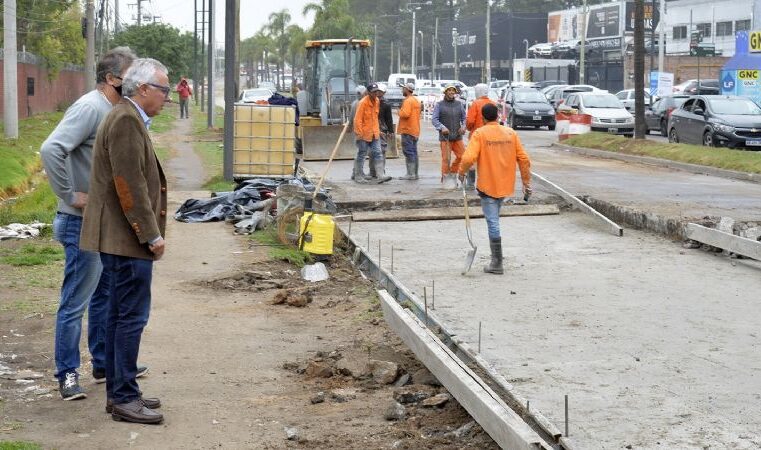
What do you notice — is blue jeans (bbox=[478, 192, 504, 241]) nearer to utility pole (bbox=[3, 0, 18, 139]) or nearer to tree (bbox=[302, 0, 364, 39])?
utility pole (bbox=[3, 0, 18, 139])

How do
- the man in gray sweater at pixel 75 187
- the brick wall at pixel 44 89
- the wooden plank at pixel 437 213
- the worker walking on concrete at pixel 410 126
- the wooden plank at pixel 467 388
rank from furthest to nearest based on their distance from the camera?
1. the brick wall at pixel 44 89
2. the worker walking on concrete at pixel 410 126
3. the wooden plank at pixel 437 213
4. the man in gray sweater at pixel 75 187
5. the wooden plank at pixel 467 388

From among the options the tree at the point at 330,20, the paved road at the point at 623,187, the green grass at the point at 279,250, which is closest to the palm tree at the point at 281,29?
the tree at the point at 330,20

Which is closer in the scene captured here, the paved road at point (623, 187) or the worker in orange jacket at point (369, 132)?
the paved road at point (623, 187)

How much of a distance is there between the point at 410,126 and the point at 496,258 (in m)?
9.23

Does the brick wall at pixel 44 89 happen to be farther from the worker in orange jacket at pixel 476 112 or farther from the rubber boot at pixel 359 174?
the worker in orange jacket at pixel 476 112

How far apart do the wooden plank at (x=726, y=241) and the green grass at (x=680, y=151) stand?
996cm

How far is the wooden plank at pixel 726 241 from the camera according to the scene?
12.7 m

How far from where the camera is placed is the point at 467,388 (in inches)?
258

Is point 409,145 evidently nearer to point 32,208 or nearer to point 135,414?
point 32,208

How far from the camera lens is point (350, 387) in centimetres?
770

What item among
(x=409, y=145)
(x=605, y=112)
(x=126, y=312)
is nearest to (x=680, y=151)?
(x=409, y=145)

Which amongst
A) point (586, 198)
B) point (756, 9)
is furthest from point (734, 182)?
point (756, 9)

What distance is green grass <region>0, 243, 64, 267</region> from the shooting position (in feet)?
40.2

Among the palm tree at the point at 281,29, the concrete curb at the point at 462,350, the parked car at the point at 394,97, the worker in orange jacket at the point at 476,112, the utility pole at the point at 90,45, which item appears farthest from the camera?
the palm tree at the point at 281,29
